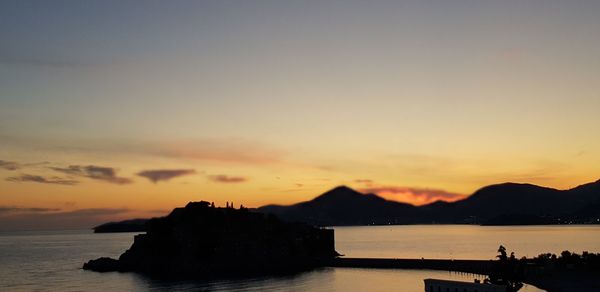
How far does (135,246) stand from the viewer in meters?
191

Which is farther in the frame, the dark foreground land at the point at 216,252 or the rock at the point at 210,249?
the rock at the point at 210,249

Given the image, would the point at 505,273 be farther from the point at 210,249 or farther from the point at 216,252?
the point at 210,249

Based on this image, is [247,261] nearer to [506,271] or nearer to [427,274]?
[427,274]

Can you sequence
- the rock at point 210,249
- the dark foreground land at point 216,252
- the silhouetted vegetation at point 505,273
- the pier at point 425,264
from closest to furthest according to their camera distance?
the silhouetted vegetation at point 505,273
the pier at point 425,264
the dark foreground land at point 216,252
the rock at point 210,249

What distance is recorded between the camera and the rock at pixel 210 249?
180m

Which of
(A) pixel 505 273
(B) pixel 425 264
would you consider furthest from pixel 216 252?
(A) pixel 505 273

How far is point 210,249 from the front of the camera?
7274 inches

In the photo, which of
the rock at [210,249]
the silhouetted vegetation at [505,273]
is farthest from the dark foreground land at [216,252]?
the silhouetted vegetation at [505,273]

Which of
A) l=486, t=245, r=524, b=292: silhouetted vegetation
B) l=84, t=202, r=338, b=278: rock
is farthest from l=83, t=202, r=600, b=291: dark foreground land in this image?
l=486, t=245, r=524, b=292: silhouetted vegetation

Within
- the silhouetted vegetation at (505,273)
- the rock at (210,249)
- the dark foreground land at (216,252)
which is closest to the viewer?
the silhouetted vegetation at (505,273)

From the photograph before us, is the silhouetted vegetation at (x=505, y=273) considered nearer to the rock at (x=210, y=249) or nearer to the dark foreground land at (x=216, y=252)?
the dark foreground land at (x=216, y=252)

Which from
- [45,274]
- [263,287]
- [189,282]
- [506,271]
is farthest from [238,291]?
[45,274]

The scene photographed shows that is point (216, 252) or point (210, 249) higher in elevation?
point (210, 249)

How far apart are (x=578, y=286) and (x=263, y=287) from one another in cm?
6364
